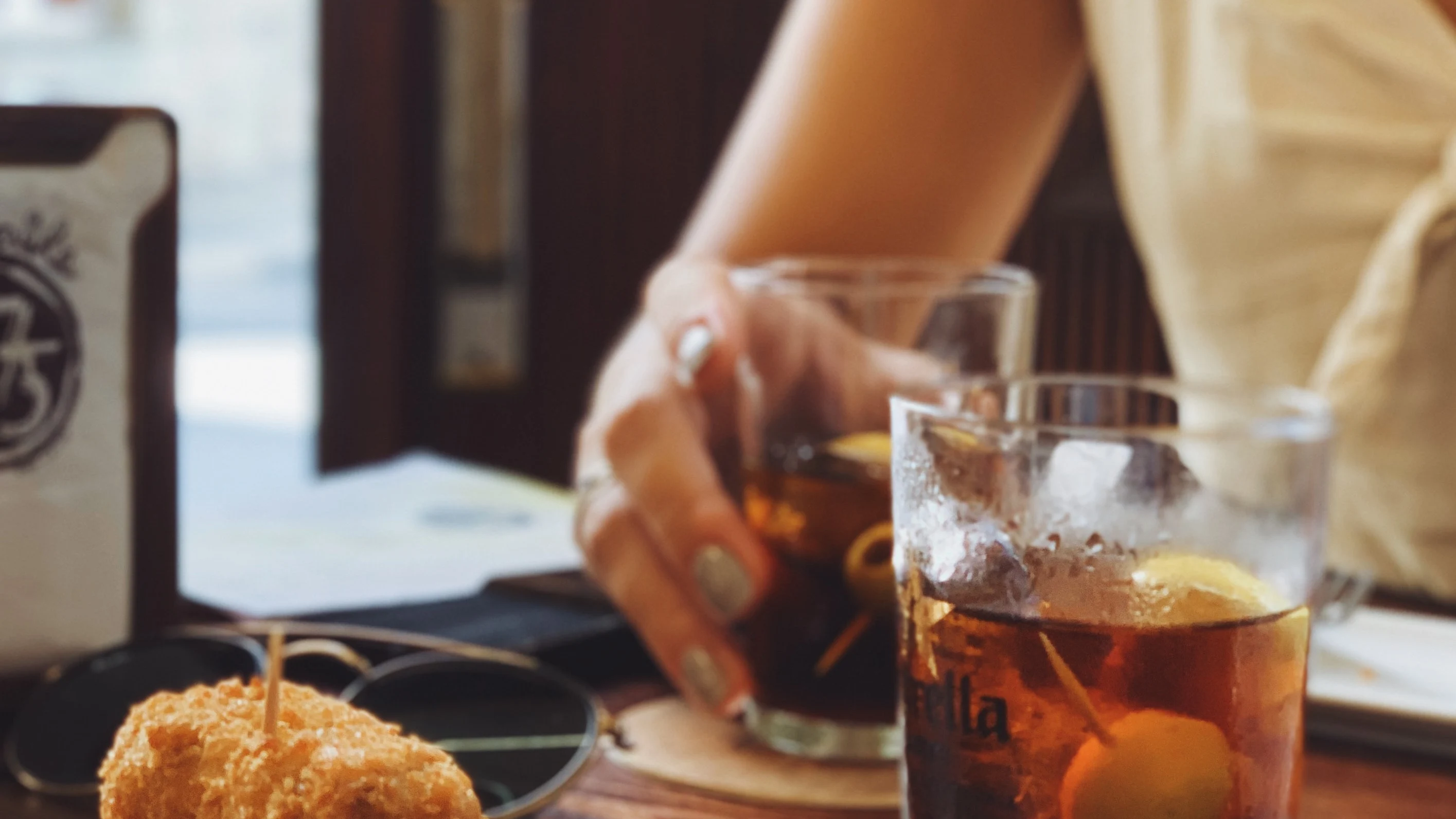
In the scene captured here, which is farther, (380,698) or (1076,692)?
(380,698)

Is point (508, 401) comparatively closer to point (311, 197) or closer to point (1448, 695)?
point (311, 197)

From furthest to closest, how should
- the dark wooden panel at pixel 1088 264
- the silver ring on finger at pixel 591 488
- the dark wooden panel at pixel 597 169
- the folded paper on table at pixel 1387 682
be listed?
the dark wooden panel at pixel 597 169
the dark wooden panel at pixel 1088 264
the silver ring on finger at pixel 591 488
the folded paper on table at pixel 1387 682

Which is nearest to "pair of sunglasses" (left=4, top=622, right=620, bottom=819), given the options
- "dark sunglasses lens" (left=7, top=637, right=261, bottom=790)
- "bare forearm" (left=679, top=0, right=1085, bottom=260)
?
"dark sunglasses lens" (left=7, top=637, right=261, bottom=790)

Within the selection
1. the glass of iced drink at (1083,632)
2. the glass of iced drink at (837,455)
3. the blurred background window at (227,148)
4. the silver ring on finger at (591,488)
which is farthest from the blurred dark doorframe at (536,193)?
the glass of iced drink at (1083,632)

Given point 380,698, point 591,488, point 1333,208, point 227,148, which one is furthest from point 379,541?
point 227,148

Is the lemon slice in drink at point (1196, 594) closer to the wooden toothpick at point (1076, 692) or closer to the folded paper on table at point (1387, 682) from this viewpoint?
the wooden toothpick at point (1076, 692)

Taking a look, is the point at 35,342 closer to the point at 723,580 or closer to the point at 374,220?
the point at 723,580
